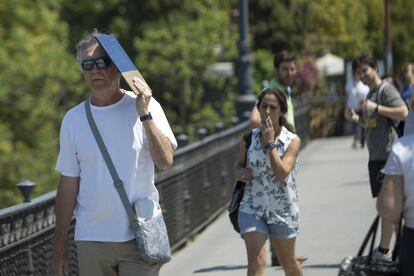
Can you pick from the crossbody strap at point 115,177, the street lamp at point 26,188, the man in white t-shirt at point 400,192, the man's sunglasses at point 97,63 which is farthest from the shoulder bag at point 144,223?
the street lamp at point 26,188

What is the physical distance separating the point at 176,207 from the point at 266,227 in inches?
176

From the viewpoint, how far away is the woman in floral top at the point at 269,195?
8.14 metres

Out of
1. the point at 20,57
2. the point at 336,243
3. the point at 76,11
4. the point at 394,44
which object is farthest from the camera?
the point at 394,44

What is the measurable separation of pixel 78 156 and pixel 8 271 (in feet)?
6.02

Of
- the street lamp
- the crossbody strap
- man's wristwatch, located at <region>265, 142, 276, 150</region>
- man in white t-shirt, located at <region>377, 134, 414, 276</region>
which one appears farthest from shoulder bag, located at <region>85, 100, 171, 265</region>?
the street lamp

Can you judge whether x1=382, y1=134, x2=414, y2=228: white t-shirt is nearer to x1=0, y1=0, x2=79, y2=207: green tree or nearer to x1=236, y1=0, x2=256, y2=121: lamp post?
x1=236, y1=0, x2=256, y2=121: lamp post

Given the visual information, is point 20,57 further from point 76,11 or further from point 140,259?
point 140,259

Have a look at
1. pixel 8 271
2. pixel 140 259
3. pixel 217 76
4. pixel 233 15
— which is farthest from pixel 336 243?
pixel 233 15

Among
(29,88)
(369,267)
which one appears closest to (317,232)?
Result: (369,267)

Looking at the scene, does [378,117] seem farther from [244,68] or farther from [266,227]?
[244,68]

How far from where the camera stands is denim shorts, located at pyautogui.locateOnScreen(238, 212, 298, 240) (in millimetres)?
8180

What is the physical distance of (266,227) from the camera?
823 centimetres

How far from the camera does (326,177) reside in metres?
19.9

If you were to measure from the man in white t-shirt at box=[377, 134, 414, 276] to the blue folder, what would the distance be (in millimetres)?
1272
